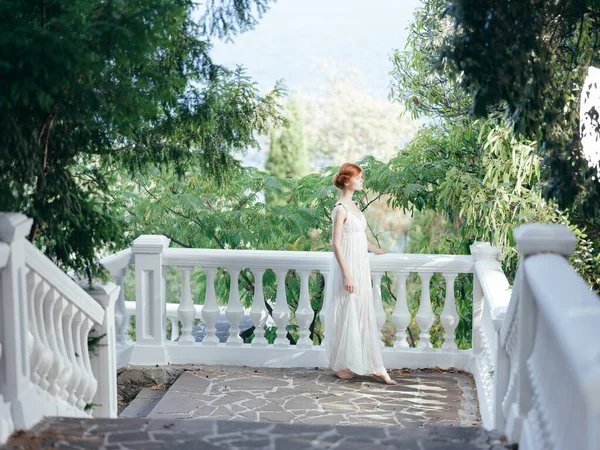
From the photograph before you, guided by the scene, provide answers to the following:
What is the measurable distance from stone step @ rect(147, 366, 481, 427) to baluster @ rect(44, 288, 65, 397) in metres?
1.77

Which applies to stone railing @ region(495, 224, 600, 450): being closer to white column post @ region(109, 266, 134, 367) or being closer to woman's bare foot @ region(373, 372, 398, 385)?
woman's bare foot @ region(373, 372, 398, 385)

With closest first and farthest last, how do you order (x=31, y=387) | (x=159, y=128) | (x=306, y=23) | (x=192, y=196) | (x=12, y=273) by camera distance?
(x=12, y=273) → (x=31, y=387) → (x=159, y=128) → (x=192, y=196) → (x=306, y=23)

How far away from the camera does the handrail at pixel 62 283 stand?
374 cm

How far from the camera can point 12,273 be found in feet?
11.6

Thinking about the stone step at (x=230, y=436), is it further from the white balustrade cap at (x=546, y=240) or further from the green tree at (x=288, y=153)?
the green tree at (x=288, y=153)

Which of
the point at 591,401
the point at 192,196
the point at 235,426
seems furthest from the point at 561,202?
the point at 192,196

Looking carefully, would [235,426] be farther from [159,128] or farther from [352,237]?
[352,237]

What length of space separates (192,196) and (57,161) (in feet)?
13.6

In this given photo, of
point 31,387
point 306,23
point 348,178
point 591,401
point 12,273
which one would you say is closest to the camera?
point 591,401

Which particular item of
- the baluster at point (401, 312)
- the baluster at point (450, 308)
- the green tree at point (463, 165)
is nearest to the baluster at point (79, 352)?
the green tree at point (463, 165)

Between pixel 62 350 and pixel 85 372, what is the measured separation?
0.80 ft

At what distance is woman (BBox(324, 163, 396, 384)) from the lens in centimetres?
627

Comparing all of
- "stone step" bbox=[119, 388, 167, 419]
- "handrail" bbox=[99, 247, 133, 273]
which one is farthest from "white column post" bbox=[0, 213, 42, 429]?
"handrail" bbox=[99, 247, 133, 273]

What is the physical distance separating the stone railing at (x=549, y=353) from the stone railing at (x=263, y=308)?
236 centimetres
